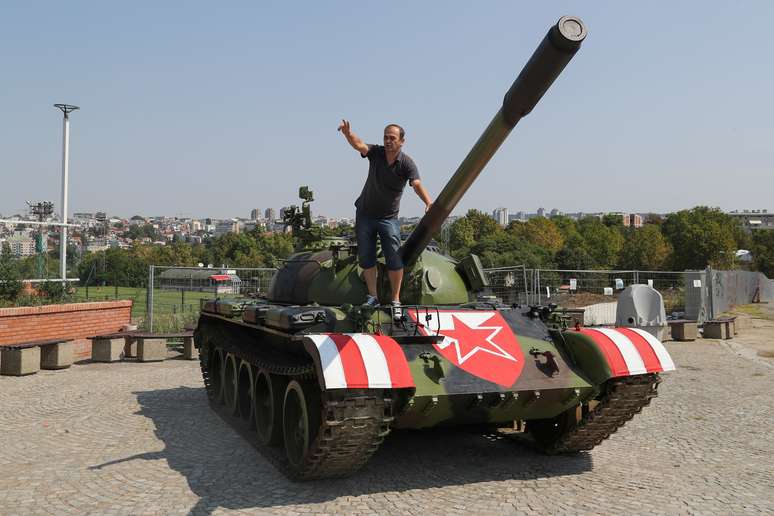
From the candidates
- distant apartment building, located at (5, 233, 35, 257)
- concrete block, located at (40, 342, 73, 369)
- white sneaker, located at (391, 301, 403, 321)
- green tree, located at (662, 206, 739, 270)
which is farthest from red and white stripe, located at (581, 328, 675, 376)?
green tree, located at (662, 206, 739, 270)

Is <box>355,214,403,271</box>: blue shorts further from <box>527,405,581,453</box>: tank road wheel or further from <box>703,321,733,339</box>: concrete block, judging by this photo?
<box>703,321,733,339</box>: concrete block

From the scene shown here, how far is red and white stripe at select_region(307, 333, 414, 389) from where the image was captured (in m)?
5.47

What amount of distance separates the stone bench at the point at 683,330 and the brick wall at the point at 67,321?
47.4 ft

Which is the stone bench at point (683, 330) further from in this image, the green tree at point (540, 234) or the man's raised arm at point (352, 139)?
the green tree at point (540, 234)

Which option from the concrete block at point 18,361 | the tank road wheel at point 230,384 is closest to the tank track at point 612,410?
the tank road wheel at point 230,384

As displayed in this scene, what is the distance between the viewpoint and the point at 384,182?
7113 millimetres

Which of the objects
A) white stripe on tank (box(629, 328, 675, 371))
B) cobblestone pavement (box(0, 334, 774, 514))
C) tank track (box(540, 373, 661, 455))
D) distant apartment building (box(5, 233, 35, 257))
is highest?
distant apartment building (box(5, 233, 35, 257))

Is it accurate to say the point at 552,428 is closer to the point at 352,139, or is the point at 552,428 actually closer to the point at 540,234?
the point at 352,139

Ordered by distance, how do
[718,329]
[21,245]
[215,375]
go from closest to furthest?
[215,375], [21,245], [718,329]

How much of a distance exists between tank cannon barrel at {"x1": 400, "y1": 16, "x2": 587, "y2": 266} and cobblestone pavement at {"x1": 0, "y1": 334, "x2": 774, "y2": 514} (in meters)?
2.31

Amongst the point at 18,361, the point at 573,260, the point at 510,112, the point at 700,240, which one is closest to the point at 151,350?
the point at 18,361

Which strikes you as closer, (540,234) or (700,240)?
(700,240)

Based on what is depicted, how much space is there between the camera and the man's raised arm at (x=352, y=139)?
21.7 feet

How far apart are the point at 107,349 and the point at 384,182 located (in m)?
10.2
